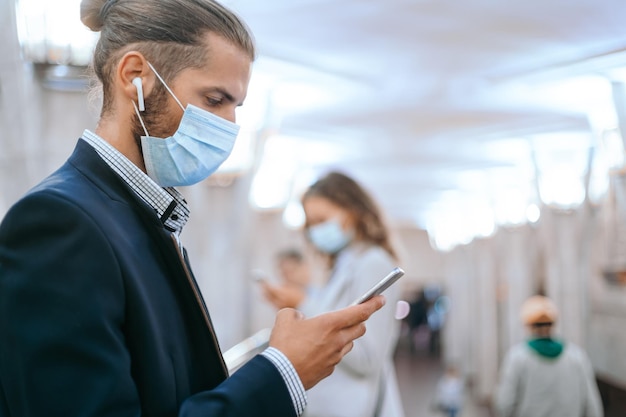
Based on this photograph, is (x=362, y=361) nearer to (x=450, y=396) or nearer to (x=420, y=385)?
(x=450, y=396)

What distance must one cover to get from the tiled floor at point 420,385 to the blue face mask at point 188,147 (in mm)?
13233

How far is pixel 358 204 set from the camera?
4.23 metres

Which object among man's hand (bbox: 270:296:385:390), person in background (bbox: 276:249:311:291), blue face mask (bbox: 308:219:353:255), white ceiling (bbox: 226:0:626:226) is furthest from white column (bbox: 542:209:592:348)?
man's hand (bbox: 270:296:385:390)

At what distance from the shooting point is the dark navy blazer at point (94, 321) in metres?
1.38

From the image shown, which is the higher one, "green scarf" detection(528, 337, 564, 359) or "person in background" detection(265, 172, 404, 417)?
"person in background" detection(265, 172, 404, 417)

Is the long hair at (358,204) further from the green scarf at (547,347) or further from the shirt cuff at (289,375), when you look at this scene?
the green scarf at (547,347)

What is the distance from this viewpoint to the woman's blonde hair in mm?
1707

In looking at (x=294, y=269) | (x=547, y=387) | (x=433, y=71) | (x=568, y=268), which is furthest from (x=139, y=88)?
(x=568, y=268)

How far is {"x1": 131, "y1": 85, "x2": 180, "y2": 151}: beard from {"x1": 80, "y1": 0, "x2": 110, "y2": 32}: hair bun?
0.28 meters

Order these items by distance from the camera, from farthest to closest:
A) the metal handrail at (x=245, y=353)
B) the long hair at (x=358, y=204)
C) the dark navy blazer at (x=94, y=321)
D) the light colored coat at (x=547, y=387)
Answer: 1. the light colored coat at (x=547, y=387)
2. the long hair at (x=358, y=204)
3. the metal handrail at (x=245, y=353)
4. the dark navy blazer at (x=94, y=321)

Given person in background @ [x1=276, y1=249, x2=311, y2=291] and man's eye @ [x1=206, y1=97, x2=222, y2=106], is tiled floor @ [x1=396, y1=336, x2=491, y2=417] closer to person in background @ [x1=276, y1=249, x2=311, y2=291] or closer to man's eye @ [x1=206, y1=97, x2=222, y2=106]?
person in background @ [x1=276, y1=249, x2=311, y2=291]

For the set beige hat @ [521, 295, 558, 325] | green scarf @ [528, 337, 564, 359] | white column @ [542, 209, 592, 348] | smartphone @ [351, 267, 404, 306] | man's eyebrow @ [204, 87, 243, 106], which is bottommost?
white column @ [542, 209, 592, 348]

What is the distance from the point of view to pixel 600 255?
11539 millimetres

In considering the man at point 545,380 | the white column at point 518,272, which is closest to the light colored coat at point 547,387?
the man at point 545,380
